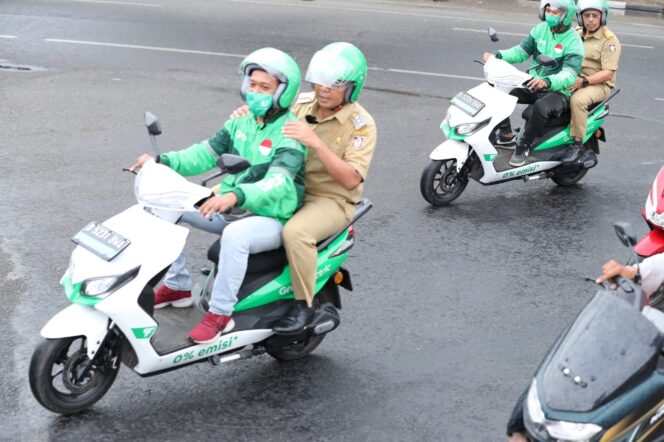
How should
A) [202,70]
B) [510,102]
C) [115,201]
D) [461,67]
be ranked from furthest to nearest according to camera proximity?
[461,67] → [202,70] → [510,102] → [115,201]

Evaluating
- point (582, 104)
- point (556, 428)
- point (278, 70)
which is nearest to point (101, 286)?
point (278, 70)

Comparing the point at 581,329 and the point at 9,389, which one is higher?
the point at 581,329

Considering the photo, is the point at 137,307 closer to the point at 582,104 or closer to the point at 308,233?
the point at 308,233

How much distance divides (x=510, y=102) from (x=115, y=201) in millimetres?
3486

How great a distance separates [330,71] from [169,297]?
1.50 meters

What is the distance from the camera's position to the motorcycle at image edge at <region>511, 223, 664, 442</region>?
392cm

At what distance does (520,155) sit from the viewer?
898cm

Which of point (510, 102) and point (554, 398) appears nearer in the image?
point (554, 398)

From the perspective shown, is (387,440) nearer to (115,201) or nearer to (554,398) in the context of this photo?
(554,398)

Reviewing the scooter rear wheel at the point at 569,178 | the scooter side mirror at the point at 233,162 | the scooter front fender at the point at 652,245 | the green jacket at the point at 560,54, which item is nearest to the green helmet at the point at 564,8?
the green jacket at the point at 560,54

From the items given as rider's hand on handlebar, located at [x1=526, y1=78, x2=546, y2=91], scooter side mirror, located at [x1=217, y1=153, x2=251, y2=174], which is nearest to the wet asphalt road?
rider's hand on handlebar, located at [x1=526, y1=78, x2=546, y2=91]

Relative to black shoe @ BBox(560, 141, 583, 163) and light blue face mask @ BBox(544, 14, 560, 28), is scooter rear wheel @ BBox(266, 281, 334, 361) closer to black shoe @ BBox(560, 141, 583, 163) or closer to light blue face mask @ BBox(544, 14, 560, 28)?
black shoe @ BBox(560, 141, 583, 163)

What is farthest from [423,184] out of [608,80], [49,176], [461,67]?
[461,67]

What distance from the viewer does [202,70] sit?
1255 centimetres
